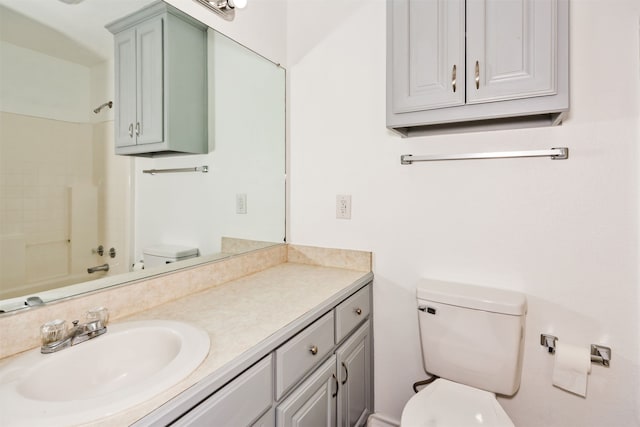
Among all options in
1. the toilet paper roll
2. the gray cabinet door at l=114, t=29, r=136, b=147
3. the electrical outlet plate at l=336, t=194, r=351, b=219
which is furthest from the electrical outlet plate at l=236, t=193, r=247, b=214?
the toilet paper roll

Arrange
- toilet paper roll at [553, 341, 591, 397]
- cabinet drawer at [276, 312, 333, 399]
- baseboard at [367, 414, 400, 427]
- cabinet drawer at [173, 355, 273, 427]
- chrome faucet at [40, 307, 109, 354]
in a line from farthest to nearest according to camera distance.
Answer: baseboard at [367, 414, 400, 427] → toilet paper roll at [553, 341, 591, 397] → cabinet drawer at [276, 312, 333, 399] → chrome faucet at [40, 307, 109, 354] → cabinet drawer at [173, 355, 273, 427]

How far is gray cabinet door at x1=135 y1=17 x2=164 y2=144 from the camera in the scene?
3.84 ft

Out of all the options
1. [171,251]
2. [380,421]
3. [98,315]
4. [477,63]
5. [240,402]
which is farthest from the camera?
[380,421]

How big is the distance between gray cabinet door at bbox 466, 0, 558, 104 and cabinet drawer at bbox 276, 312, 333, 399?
1021mm

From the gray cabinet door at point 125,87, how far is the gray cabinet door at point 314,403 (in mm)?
1024

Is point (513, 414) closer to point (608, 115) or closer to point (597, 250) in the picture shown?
point (597, 250)

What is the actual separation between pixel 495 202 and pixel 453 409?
839mm

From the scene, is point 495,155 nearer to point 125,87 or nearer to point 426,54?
point 426,54

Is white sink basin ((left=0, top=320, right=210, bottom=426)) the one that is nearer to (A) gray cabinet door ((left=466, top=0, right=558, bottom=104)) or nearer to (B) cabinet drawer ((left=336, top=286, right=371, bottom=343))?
(B) cabinet drawer ((left=336, top=286, right=371, bottom=343))

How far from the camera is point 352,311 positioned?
141cm

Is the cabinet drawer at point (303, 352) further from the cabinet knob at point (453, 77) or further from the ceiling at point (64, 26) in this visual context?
the ceiling at point (64, 26)

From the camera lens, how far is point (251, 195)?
1744 mm

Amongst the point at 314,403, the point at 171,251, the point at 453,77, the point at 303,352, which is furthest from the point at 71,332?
the point at 453,77

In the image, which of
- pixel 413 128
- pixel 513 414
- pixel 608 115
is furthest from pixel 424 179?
pixel 513 414
